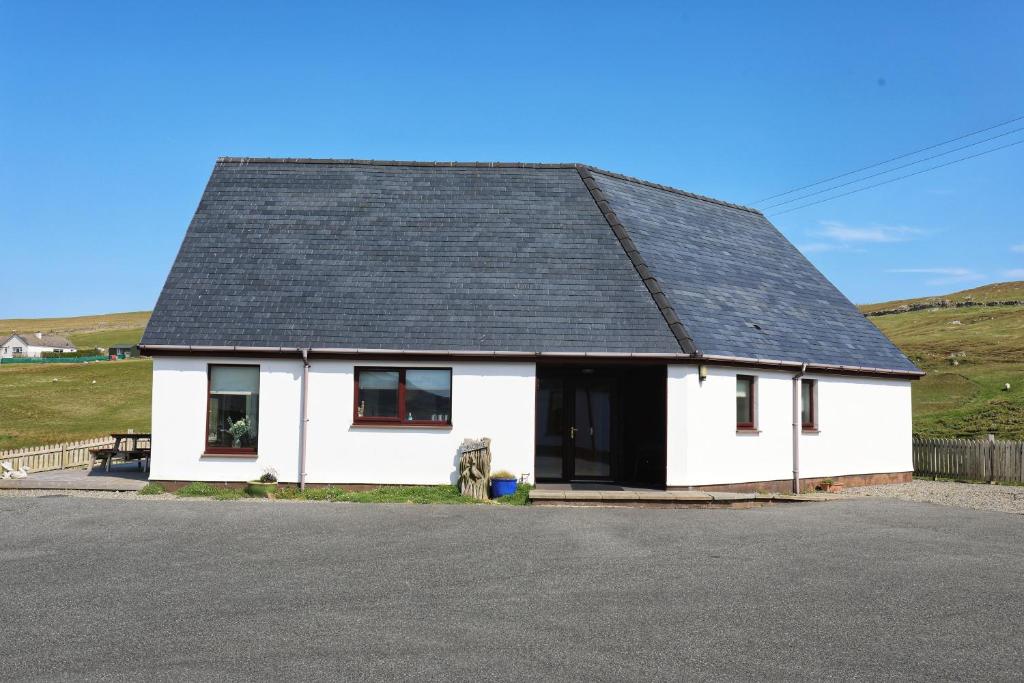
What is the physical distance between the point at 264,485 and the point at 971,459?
59.8ft

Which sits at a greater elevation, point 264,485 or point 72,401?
point 72,401

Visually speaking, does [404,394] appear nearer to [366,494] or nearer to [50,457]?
[366,494]

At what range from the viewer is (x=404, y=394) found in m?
17.6

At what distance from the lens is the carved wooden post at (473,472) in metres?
16.6

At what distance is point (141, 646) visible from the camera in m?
6.66

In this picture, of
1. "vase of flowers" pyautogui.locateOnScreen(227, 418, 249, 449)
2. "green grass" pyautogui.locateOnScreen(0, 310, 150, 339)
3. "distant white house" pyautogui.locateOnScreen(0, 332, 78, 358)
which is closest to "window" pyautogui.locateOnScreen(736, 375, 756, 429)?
"vase of flowers" pyautogui.locateOnScreen(227, 418, 249, 449)

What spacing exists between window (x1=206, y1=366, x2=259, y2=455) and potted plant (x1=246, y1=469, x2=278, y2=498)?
0.75 meters

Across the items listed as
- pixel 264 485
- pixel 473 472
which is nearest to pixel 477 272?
pixel 473 472

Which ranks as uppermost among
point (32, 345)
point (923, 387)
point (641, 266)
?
point (32, 345)

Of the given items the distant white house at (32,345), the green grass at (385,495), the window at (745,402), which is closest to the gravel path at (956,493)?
the window at (745,402)

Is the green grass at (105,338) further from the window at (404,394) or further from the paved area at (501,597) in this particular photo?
the paved area at (501,597)

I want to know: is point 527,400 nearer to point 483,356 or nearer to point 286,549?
point 483,356

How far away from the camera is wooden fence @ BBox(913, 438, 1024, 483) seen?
22.1m

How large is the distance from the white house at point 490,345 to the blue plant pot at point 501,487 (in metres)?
0.70
